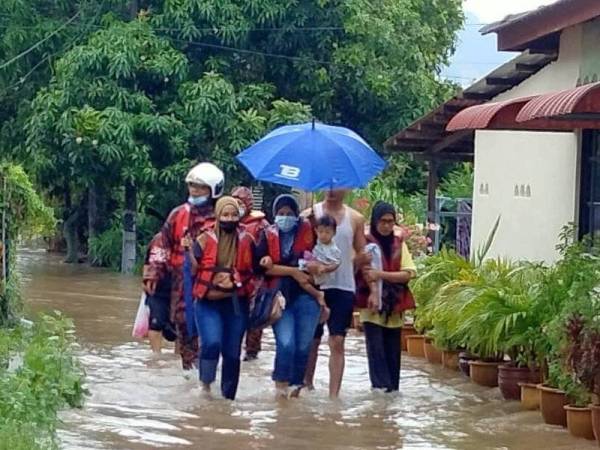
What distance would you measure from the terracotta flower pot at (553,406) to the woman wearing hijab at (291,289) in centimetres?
191

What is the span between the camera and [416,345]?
14.5m

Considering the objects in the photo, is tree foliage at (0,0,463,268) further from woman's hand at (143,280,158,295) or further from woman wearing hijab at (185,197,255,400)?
woman wearing hijab at (185,197,255,400)

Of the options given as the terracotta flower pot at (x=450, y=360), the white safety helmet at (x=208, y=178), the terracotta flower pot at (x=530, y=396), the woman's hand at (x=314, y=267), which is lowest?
the terracotta flower pot at (x=530, y=396)

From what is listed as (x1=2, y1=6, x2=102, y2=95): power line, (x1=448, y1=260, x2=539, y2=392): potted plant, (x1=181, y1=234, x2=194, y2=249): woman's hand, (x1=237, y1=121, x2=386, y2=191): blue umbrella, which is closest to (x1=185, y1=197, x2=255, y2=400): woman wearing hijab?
(x1=181, y1=234, x2=194, y2=249): woman's hand

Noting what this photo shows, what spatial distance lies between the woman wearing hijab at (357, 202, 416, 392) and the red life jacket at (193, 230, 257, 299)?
1.00 m

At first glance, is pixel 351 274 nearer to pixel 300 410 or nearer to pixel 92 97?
pixel 300 410

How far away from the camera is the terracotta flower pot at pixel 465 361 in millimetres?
12586

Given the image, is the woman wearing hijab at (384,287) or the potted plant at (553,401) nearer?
the potted plant at (553,401)

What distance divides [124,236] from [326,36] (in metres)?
5.35

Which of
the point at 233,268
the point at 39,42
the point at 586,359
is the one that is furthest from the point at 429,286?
the point at 39,42

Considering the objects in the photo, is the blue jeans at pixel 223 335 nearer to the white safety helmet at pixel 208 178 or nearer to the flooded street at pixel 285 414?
the flooded street at pixel 285 414

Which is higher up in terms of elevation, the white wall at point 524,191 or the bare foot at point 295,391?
the white wall at point 524,191

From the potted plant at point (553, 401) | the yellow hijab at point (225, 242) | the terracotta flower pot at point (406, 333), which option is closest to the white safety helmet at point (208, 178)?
the yellow hijab at point (225, 242)

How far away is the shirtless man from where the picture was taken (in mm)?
11227
